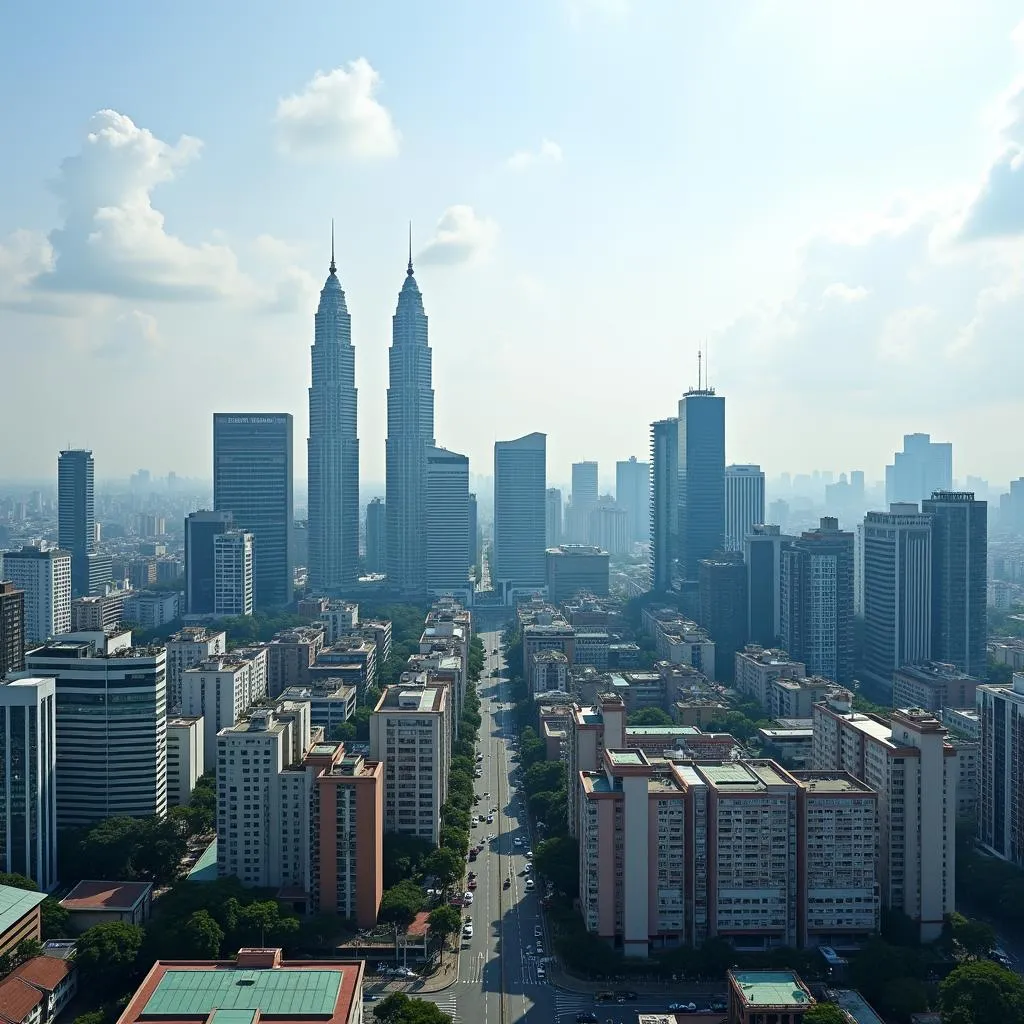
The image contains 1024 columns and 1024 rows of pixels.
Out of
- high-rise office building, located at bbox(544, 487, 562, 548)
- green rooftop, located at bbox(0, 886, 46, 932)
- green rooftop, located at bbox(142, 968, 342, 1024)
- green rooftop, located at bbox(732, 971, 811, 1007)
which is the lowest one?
green rooftop, located at bbox(732, 971, 811, 1007)

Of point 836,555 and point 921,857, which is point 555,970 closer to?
point 921,857

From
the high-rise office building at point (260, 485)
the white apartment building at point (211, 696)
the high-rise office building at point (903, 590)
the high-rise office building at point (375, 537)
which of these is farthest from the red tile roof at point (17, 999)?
the high-rise office building at point (375, 537)

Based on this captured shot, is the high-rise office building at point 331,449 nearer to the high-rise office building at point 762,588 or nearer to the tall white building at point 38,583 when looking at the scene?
the tall white building at point 38,583

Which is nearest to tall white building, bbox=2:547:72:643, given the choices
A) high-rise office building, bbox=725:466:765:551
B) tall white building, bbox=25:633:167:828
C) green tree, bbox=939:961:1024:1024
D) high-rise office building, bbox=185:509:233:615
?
high-rise office building, bbox=185:509:233:615

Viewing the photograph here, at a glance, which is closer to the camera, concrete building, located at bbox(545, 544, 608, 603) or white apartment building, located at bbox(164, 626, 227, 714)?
white apartment building, located at bbox(164, 626, 227, 714)

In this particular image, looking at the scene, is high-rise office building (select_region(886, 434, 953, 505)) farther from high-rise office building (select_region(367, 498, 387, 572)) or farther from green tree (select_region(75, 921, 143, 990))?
green tree (select_region(75, 921, 143, 990))

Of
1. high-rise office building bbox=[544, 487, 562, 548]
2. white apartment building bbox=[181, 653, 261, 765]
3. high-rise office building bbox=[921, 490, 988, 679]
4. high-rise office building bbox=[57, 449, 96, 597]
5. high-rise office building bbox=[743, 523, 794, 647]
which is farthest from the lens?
high-rise office building bbox=[544, 487, 562, 548]

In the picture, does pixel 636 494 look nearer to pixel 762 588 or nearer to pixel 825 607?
pixel 762 588

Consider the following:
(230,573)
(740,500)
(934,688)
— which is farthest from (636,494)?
(934,688)

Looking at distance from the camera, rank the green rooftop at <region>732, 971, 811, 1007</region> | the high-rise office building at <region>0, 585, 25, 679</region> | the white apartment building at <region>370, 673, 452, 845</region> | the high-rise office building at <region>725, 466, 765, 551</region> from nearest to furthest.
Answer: the green rooftop at <region>732, 971, 811, 1007</region>, the white apartment building at <region>370, 673, 452, 845</region>, the high-rise office building at <region>0, 585, 25, 679</region>, the high-rise office building at <region>725, 466, 765, 551</region>
